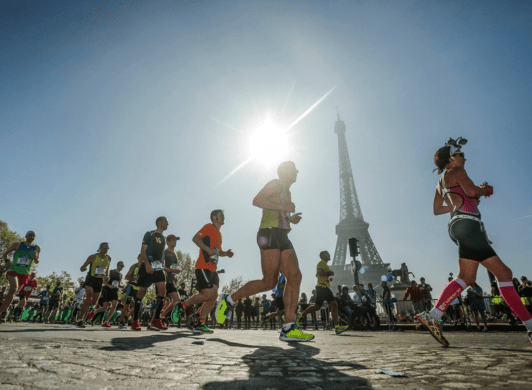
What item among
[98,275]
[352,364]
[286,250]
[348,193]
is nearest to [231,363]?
[352,364]

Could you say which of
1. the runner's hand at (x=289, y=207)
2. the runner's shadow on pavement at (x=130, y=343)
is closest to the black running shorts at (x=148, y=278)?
the runner's shadow on pavement at (x=130, y=343)

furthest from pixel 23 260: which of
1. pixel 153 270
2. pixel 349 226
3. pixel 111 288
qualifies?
pixel 349 226

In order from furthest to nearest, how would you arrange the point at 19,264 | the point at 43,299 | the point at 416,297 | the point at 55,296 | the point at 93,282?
the point at 43,299 < the point at 55,296 < the point at 416,297 < the point at 93,282 < the point at 19,264

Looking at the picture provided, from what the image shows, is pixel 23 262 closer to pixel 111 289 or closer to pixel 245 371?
pixel 111 289

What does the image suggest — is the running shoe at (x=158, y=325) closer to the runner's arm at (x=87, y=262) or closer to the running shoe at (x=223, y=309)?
the running shoe at (x=223, y=309)

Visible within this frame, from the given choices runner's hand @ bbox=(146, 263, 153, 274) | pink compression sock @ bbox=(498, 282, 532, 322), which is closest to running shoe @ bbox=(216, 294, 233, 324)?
runner's hand @ bbox=(146, 263, 153, 274)

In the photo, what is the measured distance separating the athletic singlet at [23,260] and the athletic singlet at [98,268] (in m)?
1.32

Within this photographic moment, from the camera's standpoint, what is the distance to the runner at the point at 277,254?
3.90 m

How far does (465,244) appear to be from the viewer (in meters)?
3.32

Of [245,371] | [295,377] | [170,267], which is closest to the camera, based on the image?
[295,377]

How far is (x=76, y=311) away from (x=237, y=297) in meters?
12.4

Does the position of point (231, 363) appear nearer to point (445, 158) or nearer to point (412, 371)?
point (412, 371)

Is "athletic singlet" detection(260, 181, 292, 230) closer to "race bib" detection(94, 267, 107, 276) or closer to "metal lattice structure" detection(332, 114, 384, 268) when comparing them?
"race bib" detection(94, 267, 107, 276)

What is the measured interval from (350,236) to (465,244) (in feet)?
169
